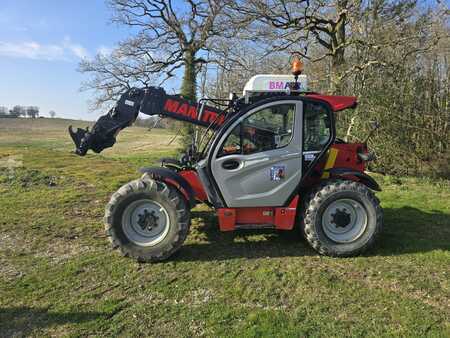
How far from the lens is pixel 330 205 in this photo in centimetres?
540

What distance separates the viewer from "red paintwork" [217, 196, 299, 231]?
17.9 ft

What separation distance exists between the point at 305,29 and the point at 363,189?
1096 cm

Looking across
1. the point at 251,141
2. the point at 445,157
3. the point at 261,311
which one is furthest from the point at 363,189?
the point at 445,157

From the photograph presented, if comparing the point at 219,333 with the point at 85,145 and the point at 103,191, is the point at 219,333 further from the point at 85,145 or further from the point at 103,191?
the point at 103,191

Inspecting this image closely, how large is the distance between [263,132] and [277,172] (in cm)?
60

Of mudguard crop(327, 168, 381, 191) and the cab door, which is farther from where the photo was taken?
mudguard crop(327, 168, 381, 191)

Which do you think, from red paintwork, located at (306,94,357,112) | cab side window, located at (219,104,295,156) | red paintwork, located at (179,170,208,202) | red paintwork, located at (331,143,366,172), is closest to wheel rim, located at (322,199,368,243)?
red paintwork, located at (331,143,366,172)

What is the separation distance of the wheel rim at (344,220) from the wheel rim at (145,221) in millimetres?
2301

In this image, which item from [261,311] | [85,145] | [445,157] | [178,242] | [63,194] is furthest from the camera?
[445,157]

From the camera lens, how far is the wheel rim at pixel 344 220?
5426 millimetres

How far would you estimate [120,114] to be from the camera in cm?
582

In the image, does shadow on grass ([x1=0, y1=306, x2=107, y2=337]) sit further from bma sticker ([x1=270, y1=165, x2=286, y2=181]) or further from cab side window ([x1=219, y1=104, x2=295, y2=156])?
bma sticker ([x1=270, y1=165, x2=286, y2=181])

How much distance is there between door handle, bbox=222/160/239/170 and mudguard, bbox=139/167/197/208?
59 centimetres

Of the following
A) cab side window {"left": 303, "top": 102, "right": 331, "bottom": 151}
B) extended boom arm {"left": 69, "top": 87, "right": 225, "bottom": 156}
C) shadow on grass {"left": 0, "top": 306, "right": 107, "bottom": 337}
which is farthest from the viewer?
extended boom arm {"left": 69, "top": 87, "right": 225, "bottom": 156}
